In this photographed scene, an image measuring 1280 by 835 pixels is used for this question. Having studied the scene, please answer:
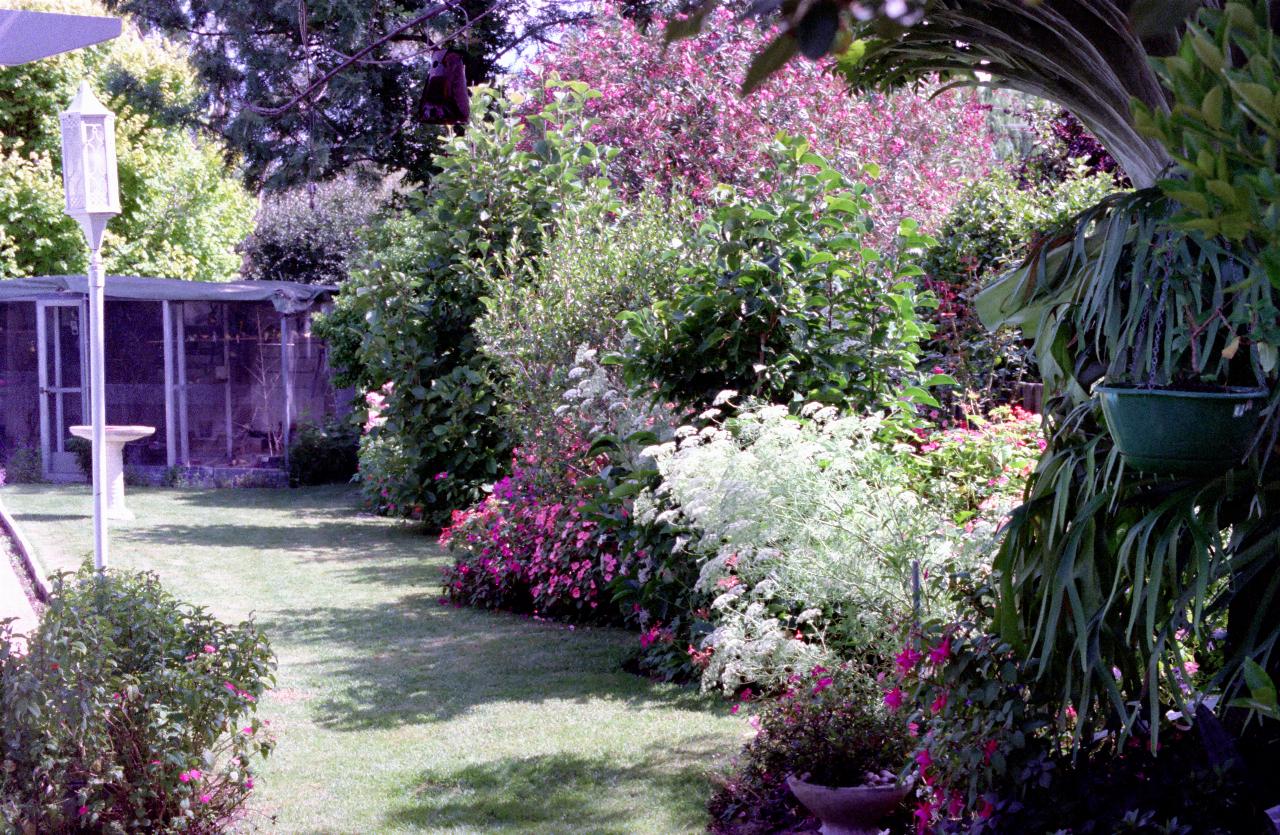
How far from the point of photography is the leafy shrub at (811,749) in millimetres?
3926

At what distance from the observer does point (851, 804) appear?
377cm

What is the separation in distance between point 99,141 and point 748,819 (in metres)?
5.54

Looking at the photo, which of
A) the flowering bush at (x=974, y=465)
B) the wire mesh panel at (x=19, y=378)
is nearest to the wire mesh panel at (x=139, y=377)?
the wire mesh panel at (x=19, y=378)

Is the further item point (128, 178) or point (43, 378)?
point (128, 178)

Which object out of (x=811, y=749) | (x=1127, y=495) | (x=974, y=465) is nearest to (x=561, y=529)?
(x=974, y=465)

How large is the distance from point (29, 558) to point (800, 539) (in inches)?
258

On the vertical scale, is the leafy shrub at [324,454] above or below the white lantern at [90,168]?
below

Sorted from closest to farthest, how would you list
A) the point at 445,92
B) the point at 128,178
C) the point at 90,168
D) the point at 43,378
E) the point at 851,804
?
1. the point at 851,804
2. the point at 90,168
3. the point at 445,92
4. the point at 43,378
5. the point at 128,178

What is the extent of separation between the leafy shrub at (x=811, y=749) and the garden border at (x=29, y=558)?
532 cm

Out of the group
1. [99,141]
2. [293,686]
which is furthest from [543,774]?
[99,141]

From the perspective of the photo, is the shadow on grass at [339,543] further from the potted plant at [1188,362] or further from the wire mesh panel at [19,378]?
the potted plant at [1188,362]

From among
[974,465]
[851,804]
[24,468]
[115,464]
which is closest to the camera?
[851,804]

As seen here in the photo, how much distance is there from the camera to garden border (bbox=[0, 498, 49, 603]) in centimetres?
813

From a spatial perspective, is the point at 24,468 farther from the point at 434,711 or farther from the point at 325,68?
the point at 434,711
